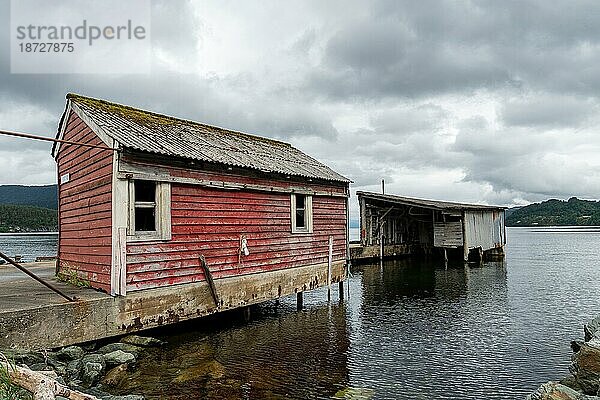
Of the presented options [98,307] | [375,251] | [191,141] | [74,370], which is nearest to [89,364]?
[74,370]

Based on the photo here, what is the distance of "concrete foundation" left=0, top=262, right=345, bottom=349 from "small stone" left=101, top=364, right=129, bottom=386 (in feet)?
3.79

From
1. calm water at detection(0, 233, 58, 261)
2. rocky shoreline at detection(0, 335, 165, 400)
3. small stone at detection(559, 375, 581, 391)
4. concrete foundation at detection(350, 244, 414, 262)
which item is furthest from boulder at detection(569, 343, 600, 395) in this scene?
calm water at detection(0, 233, 58, 261)

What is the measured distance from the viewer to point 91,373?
30.8ft

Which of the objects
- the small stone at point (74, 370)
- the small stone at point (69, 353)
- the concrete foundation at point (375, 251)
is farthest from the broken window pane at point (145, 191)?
the concrete foundation at point (375, 251)

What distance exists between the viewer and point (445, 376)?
35.0ft

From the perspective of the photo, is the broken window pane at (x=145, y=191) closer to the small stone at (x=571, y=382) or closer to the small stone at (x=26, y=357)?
the small stone at (x=26, y=357)

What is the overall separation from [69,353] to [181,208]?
4.40m

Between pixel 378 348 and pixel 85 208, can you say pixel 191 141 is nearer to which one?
pixel 85 208

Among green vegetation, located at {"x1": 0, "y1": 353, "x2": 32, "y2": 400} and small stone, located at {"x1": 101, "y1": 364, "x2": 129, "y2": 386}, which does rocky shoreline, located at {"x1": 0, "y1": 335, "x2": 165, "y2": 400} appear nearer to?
small stone, located at {"x1": 101, "y1": 364, "x2": 129, "y2": 386}

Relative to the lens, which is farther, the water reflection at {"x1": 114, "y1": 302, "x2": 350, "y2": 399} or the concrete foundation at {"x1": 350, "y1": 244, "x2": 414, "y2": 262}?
the concrete foundation at {"x1": 350, "y1": 244, "x2": 414, "y2": 262}

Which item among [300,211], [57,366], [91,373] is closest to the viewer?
[57,366]

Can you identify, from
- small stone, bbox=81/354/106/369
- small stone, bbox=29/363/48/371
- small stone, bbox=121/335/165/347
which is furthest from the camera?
small stone, bbox=121/335/165/347

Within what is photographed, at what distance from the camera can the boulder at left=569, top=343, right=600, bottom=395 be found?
8.84m

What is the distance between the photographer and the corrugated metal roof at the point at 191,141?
41.5 feet
